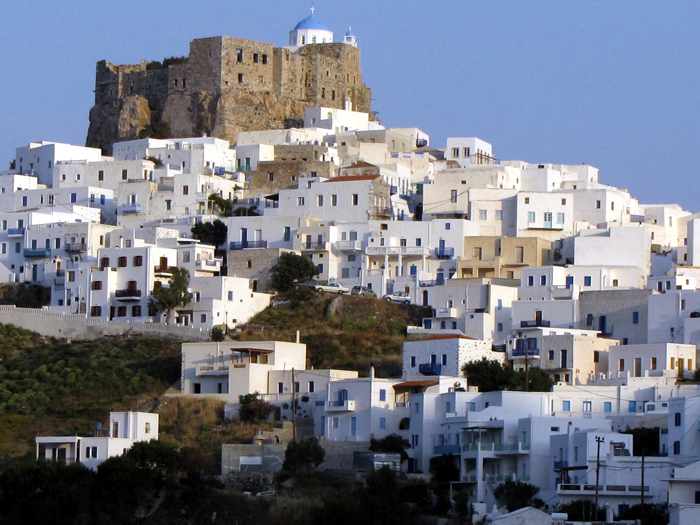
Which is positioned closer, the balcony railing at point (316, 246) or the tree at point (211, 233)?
the balcony railing at point (316, 246)

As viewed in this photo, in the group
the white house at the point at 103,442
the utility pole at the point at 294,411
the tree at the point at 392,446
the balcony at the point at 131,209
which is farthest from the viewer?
the balcony at the point at 131,209

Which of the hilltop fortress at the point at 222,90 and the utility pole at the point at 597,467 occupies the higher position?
the hilltop fortress at the point at 222,90

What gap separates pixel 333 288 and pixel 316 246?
264 centimetres

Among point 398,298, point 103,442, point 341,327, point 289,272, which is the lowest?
point 103,442

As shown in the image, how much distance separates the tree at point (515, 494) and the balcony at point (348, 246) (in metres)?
23.1

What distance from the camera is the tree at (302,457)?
6406 cm

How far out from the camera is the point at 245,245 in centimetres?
8494

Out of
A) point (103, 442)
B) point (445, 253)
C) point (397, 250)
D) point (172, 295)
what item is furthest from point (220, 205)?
point (103, 442)

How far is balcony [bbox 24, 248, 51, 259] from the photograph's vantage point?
8506 centimetres

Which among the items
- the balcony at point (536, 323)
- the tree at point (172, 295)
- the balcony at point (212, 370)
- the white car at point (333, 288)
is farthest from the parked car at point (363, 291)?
the balcony at point (212, 370)

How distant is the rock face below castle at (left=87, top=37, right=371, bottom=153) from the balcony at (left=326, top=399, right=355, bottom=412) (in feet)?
105

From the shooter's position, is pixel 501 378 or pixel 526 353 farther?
pixel 526 353

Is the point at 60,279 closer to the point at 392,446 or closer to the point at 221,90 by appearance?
the point at 221,90

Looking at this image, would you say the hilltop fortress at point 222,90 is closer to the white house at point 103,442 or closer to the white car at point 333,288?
the white car at point 333,288
